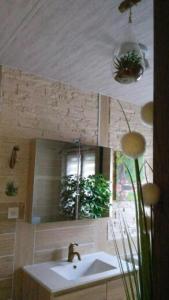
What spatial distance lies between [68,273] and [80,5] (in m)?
1.94

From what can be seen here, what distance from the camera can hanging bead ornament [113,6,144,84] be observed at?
53.0 inches

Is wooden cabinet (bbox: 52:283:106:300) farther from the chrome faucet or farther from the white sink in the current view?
the chrome faucet

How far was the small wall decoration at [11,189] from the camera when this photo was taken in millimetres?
1973

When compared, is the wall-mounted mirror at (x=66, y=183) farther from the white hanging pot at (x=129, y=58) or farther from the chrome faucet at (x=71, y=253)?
the white hanging pot at (x=129, y=58)

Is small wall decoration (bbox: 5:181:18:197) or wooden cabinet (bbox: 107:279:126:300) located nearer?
wooden cabinet (bbox: 107:279:126:300)

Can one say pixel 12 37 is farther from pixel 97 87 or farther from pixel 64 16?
pixel 97 87

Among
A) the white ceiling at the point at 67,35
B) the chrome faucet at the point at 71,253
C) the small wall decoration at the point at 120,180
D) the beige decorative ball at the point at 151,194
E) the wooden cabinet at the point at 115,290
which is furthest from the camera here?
the small wall decoration at the point at 120,180

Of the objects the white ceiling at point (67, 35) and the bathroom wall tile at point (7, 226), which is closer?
the white ceiling at point (67, 35)

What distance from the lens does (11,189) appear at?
6.51 ft

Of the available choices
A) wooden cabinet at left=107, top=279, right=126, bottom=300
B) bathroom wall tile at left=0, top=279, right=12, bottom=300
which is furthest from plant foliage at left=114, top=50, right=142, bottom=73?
bathroom wall tile at left=0, top=279, right=12, bottom=300

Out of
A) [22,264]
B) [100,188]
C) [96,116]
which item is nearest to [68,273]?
[22,264]

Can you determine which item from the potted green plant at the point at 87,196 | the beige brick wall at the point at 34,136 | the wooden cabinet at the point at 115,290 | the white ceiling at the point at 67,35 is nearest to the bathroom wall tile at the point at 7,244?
the beige brick wall at the point at 34,136

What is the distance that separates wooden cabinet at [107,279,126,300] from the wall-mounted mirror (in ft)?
1.87

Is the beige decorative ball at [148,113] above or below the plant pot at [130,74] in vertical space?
below
